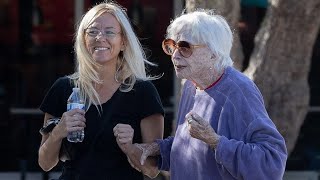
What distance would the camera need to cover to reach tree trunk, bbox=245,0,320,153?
4879mm

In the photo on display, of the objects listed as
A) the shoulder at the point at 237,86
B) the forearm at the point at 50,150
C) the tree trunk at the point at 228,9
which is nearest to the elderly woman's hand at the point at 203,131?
the shoulder at the point at 237,86

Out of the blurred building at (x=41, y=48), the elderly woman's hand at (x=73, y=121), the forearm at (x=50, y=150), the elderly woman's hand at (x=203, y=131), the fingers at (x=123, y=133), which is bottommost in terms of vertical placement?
the blurred building at (x=41, y=48)

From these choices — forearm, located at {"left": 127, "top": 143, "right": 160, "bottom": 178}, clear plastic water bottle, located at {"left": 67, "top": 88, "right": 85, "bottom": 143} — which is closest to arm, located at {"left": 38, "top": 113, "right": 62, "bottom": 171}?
clear plastic water bottle, located at {"left": 67, "top": 88, "right": 85, "bottom": 143}

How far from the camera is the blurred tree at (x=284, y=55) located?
488 centimetres

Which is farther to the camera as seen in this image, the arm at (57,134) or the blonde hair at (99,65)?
the blonde hair at (99,65)

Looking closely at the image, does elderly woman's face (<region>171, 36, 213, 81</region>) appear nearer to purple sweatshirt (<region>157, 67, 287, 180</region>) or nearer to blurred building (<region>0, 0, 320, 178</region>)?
purple sweatshirt (<region>157, 67, 287, 180</region>)

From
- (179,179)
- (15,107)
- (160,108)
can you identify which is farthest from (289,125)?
(15,107)

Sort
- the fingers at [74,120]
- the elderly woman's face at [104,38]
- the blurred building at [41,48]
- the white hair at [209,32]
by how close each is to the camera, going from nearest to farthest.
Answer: the white hair at [209,32] < the fingers at [74,120] < the elderly woman's face at [104,38] < the blurred building at [41,48]

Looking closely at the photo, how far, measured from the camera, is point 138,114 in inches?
143

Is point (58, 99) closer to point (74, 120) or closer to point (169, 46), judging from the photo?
point (74, 120)

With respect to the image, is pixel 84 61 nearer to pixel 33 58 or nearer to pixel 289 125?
pixel 289 125

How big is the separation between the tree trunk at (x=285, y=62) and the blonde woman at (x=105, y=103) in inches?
58.0

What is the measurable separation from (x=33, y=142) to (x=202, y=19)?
5.32m

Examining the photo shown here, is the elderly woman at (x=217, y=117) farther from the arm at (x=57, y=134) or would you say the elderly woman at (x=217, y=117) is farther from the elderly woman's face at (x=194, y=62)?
the arm at (x=57, y=134)
